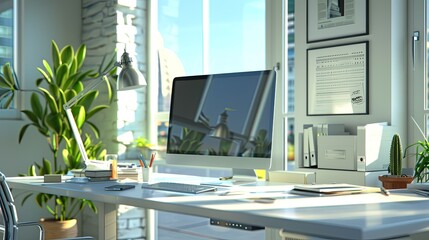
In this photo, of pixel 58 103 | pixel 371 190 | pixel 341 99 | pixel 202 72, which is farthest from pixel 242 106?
pixel 58 103

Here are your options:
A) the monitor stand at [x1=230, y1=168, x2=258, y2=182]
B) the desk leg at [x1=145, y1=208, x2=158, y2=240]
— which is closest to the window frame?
the monitor stand at [x1=230, y1=168, x2=258, y2=182]

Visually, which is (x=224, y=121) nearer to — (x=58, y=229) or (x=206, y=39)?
(x=206, y=39)

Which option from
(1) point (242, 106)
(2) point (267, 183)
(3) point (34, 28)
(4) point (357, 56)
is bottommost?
(2) point (267, 183)

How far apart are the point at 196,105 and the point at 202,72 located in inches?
65.5

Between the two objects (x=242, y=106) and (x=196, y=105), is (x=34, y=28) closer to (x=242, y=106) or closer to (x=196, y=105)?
(x=196, y=105)

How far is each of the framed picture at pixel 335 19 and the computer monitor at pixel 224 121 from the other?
1014mm

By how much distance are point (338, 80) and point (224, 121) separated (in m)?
1.04

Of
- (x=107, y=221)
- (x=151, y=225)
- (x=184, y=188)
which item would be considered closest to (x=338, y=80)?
(x=184, y=188)

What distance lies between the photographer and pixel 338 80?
349 centimetres

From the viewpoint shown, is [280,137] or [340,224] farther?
[280,137]

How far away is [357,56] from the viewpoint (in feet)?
11.1

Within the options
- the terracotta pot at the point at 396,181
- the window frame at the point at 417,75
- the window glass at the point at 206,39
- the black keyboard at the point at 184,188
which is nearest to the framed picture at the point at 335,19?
the window frame at the point at 417,75

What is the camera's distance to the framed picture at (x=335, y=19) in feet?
11.1

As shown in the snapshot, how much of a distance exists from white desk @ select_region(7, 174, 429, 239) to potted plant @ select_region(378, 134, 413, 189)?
40cm
